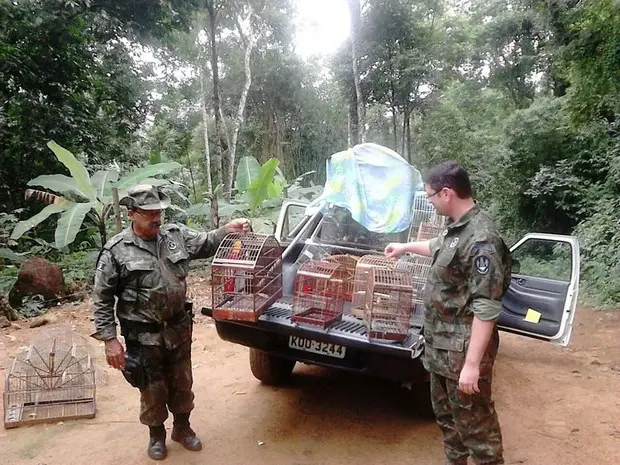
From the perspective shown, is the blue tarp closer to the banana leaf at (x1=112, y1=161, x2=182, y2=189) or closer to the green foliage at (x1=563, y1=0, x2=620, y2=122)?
the banana leaf at (x1=112, y1=161, x2=182, y2=189)

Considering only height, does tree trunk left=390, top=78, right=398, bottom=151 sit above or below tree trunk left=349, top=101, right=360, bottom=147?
above

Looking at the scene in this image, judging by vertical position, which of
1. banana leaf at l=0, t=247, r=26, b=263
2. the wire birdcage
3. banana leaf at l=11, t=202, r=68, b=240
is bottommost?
banana leaf at l=0, t=247, r=26, b=263

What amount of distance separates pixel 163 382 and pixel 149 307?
506 mm

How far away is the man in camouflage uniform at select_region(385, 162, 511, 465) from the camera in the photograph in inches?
86.7

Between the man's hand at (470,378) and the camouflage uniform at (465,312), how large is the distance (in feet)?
0.61

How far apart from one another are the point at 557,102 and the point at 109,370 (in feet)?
34.2

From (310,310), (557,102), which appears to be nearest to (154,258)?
(310,310)

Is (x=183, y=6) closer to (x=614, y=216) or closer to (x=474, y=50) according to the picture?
(x=614, y=216)

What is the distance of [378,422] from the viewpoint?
3420 mm

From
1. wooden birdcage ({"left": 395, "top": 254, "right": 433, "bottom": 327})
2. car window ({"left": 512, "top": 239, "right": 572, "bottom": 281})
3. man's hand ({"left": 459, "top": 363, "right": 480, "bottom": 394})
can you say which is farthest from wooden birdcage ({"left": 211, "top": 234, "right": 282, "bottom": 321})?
car window ({"left": 512, "top": 239, "right": 572, "bottom": 281})

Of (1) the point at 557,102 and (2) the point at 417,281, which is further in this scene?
(1) the point at 557,102

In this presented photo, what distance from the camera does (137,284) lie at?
282cm

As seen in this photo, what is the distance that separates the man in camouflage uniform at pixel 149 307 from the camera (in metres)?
2.78

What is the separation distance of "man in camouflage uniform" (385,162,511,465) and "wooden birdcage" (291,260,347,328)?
2.68 ft
